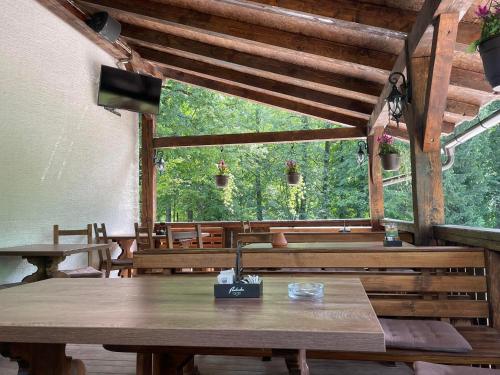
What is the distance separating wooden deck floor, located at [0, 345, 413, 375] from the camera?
2363 millimetres

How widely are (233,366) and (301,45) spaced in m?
3.05

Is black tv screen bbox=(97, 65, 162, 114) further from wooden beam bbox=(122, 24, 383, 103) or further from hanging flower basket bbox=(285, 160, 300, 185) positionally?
hanging flower basket bbox=(285, 160, 300, 185)

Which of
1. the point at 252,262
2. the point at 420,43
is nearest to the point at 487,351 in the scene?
the point at 252,262

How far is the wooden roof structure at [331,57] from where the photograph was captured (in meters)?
2.93

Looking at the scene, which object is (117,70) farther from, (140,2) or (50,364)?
(50,364)

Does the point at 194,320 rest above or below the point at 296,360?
above

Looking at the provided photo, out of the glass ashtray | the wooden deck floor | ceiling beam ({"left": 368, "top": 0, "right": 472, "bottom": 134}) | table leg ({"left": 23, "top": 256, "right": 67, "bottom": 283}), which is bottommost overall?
the wooden deck floor

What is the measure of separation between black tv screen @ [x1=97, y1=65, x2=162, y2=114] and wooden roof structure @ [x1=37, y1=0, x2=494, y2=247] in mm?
556

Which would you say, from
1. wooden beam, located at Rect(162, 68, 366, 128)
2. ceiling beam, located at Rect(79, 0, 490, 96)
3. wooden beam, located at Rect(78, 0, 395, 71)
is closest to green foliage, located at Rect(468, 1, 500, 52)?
ceiling beam, located at Rect(79, 0, 490, 96)

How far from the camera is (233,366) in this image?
249 centimetres

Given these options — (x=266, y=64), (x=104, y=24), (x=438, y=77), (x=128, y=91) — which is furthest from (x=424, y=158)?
(x=128, y=91)

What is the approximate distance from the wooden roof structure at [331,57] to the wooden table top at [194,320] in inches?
72.1

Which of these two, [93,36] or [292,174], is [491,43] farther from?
[93,36]

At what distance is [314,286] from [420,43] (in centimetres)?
217
